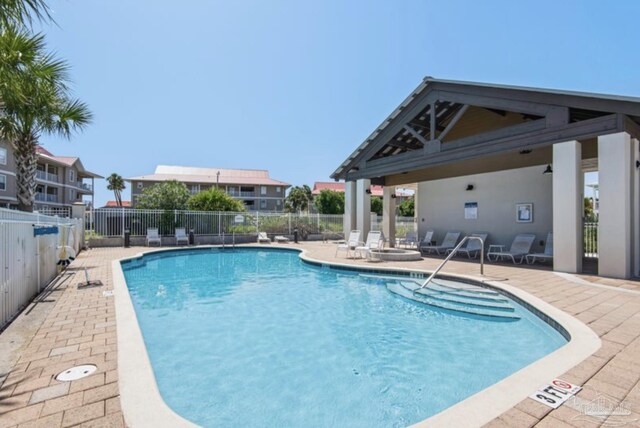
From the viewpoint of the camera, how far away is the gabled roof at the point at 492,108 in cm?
764

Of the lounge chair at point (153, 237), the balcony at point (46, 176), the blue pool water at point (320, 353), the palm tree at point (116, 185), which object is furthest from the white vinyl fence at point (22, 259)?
the palm tree at point (116, 185)

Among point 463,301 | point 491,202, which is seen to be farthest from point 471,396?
point 491,202

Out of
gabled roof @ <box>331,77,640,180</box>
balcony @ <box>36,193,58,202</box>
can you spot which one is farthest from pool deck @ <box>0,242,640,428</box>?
balcony @ <box>36,193,58,202</box>

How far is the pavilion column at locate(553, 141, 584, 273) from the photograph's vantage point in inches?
321

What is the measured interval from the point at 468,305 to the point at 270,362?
13.6ft

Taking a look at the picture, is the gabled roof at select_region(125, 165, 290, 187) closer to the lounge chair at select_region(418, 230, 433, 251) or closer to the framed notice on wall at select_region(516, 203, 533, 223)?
the lounge chair at select_region(418, 230, 433, 251)

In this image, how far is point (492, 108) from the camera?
10312 mm

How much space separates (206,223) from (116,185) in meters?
44.5

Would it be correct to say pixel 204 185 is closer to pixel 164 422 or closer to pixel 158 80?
pixel 158 80

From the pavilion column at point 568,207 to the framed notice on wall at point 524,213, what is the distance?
152 inches

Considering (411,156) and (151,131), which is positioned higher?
(151,131)

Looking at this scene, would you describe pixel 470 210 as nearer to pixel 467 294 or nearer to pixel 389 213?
pixel 389 213

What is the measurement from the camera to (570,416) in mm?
2254

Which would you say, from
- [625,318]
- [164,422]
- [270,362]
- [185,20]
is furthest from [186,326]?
[185,20]
